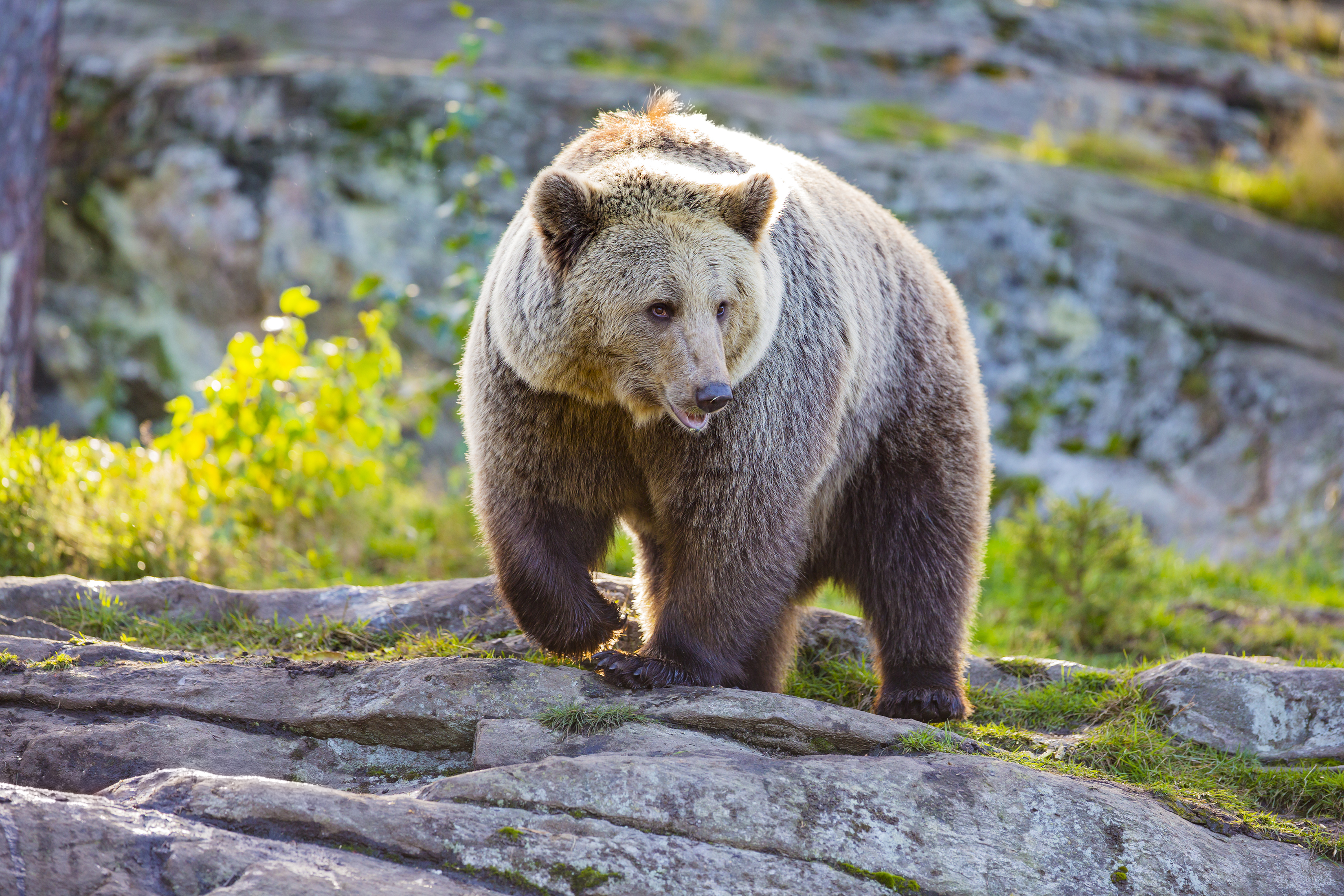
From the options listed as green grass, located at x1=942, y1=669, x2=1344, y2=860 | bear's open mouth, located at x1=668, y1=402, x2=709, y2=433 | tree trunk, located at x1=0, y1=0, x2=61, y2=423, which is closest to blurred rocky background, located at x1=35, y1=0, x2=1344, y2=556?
tree trunk, located at x1=0, y1=0, x2=61, y2=423

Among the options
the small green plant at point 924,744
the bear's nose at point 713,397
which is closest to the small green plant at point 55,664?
the bear's nose at point 713,397

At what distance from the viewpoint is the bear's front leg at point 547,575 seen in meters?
4.11

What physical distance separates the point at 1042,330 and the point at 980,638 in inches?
142

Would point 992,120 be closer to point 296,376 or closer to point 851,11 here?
point 851,11

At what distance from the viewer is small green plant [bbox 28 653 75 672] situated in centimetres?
386

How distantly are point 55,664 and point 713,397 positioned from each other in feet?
7.81

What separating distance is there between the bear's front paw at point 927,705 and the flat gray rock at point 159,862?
2038mm

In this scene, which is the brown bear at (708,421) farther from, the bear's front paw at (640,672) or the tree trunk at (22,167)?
the tree trunk at (22,167)

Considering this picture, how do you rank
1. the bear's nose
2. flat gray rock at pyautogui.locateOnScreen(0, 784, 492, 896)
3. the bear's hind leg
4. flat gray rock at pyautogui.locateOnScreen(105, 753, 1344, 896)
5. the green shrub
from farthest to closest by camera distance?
the green shrub < the bear's hind leg < the bear's nose < flat gray rock at pyautogui.locateOnScreen(105, 753, 1344, 896) < flat gray rock at pyautogui.locateOnScreen(0, 784, 492, 896)

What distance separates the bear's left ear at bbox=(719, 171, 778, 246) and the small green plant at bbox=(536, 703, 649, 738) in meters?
1.64

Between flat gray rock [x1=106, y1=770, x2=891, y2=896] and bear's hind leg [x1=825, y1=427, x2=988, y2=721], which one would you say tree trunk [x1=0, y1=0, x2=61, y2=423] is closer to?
flat gray rock [x1=106, y1=770, x2=891, y2=896]

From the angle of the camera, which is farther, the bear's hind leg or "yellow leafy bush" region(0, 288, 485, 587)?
"yellow leafy bush" region(0, 288, 485, 587)

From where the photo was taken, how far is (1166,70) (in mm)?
13117

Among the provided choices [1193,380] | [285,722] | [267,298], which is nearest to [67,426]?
[267,298]
